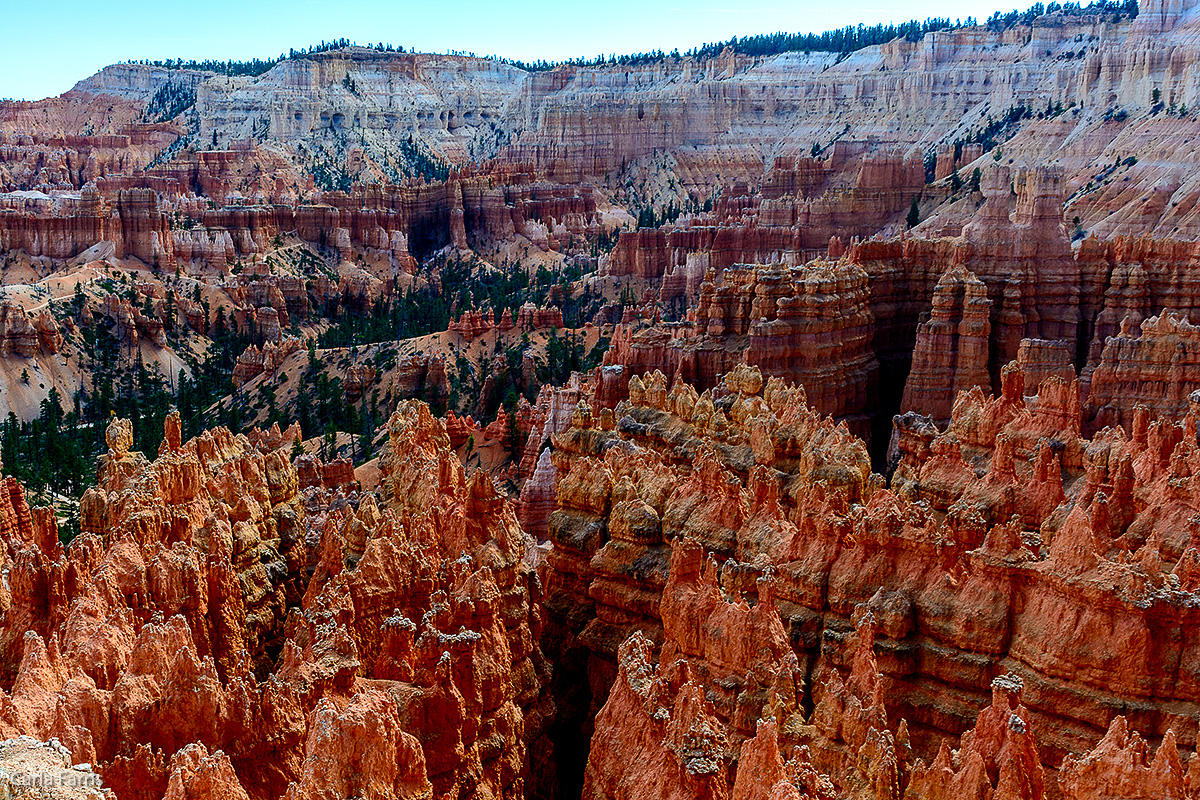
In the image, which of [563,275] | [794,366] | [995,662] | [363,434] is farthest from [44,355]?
[995,662]

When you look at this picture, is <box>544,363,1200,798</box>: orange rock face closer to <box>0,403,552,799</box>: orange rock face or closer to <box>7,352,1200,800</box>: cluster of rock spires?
<box>7,352,1200,800</box>: cluster of rock spires

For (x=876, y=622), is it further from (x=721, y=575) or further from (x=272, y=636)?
(x=272, y=636)

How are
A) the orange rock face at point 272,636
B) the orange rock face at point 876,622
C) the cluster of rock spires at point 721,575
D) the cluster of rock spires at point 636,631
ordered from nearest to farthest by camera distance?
the orange rock face at point 876,622 < the cluster of rock spires at point 636,631 < the orange rock face at point 272,636 < the cluster of rock spires at point 721,575

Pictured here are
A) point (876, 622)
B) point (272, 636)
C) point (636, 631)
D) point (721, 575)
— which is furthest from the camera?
point (272, 636)

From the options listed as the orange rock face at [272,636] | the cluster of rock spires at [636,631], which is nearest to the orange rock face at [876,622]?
the cluster of rock spires at [636,631]

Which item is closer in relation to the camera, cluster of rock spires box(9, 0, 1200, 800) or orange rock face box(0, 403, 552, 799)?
orange rock face box(0, 403, 552, 799)

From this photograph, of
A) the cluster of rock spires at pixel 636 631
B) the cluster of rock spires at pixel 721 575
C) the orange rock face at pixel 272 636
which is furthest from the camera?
the cluster of rock spires at pixel 721 575

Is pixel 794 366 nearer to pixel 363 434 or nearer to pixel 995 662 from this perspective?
pixel 363 434

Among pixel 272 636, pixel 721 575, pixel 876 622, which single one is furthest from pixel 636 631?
pixel 272 636

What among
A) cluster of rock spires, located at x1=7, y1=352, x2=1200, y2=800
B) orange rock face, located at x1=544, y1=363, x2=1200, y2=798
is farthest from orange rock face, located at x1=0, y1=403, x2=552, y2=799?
orange rock face, located at x1=544, y1=363, x2=1200, y2=798

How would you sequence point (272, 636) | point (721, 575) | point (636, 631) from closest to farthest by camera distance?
point (636, 631)
point (721, 575)
point (272, 636)

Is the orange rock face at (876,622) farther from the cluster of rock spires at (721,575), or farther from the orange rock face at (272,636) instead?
the orange rock face at (272,636)
